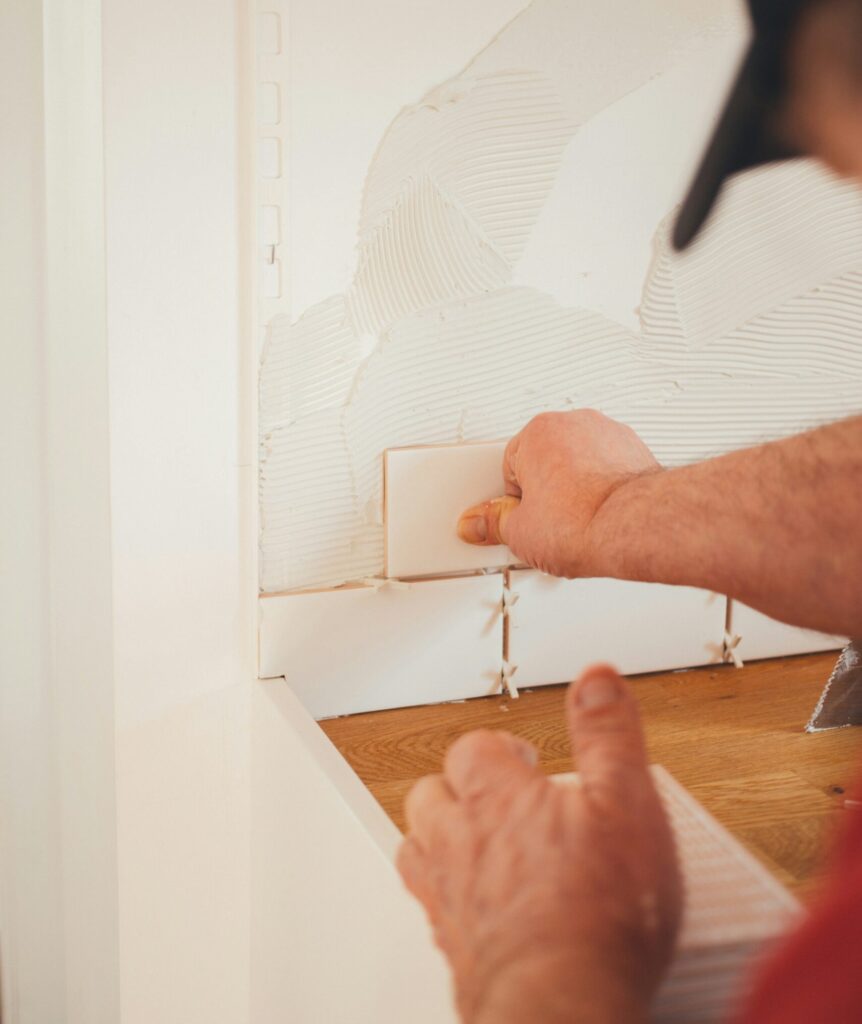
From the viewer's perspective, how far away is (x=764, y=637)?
121 cm

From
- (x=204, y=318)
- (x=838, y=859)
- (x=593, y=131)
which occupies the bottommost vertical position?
(x=838, y=859)

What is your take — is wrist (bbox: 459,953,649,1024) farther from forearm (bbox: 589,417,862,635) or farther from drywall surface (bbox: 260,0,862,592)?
drywall surface (bbox: 260,0,862,592)

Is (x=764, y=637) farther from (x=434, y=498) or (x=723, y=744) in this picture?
(x=434, y=498)

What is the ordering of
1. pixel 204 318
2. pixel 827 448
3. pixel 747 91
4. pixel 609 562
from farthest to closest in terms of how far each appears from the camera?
pixel 204 318 < pixel 609 562 < pixel 827 448 < pixel 747 91

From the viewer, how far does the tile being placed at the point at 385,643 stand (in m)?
1.06

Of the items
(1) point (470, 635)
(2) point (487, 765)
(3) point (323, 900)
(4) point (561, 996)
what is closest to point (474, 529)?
(1) point (470, 635)

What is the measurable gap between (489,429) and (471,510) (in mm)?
77

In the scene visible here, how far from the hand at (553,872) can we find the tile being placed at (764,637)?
26.3 inches

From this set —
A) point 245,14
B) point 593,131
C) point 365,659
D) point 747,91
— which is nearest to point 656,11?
point 593,131

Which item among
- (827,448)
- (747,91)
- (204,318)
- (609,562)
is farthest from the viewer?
(204,318)

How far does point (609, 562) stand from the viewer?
0.86 metres

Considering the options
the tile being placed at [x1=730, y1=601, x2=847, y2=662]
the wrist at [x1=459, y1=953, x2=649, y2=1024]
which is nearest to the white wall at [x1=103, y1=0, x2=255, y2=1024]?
the tile being placed at [x1=730, y1=601, x2=847, y2=662]

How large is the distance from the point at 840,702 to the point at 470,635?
33cm

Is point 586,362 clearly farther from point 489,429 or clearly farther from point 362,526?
point 362,526
